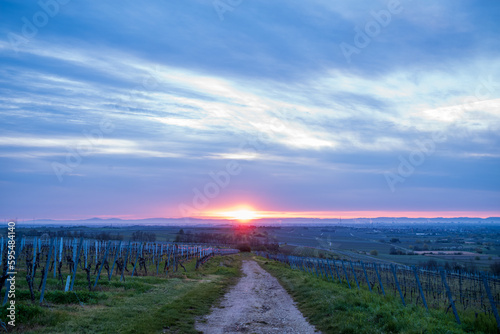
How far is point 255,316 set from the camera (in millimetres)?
13570

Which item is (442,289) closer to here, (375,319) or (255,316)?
(375,319)

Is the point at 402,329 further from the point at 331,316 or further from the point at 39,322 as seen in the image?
the point at 39,322

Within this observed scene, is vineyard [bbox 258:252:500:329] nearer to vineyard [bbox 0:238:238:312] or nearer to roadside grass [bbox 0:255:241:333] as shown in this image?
roadside grass [bbox 0:255:241:333]

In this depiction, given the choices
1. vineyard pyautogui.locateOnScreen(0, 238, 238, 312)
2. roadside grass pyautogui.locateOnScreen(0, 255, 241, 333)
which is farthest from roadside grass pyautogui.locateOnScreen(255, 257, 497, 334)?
vineyard pyautogui.locateOnScreen(0, 238, 238, 312)

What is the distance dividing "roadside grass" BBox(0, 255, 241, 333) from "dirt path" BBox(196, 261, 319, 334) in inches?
24.3

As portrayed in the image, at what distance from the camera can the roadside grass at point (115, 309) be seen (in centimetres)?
1015

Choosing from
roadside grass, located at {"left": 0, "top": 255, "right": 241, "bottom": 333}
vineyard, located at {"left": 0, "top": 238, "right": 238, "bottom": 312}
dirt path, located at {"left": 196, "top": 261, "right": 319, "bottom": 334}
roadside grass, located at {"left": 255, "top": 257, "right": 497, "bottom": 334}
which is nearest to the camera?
roadside grass, located at {"left": 0, "top": 255, "right": 241, "bottom": 333}

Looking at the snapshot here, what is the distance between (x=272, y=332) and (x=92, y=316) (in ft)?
17.4

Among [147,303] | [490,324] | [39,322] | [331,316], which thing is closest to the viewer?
[39,322]

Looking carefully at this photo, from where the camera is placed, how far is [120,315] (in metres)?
12.1

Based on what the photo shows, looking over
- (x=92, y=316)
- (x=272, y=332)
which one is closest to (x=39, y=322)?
(x=92, y=316)

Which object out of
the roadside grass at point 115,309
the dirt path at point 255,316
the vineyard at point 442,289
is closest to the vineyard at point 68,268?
the roadside grass at point 115,309

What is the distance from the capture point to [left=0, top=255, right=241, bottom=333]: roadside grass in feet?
33.3

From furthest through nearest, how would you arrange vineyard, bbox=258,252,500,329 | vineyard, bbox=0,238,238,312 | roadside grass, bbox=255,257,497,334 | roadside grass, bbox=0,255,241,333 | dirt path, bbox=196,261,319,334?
vineyard, bbox=0,238,238,312, vineyard, bbox=258,252,500,329, dirt path, bbox=196,261,319,334, roadside grass, bbox=255,257,497,334, roadside grass, bbox=0,255,241,333
